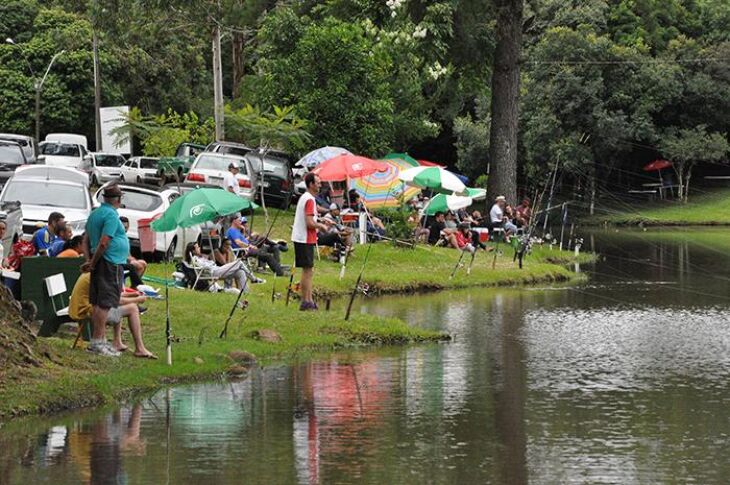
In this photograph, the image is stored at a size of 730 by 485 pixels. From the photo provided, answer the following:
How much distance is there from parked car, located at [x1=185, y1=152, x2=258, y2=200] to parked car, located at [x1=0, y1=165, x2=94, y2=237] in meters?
10.4

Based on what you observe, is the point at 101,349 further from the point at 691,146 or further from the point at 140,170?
the point at 691,146

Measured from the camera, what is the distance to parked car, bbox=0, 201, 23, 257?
24.2 metres

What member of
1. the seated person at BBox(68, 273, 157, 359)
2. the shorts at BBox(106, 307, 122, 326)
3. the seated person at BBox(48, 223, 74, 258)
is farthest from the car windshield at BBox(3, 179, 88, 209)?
the shorts at BBox(106, 307, 122, 326)

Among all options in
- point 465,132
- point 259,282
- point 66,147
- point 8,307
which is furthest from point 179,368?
point 465,132

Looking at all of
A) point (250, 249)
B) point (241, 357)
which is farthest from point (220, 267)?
point (241, 357)

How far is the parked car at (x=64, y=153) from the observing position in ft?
189

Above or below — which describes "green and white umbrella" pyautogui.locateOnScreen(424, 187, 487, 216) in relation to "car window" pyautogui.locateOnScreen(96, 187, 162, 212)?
below

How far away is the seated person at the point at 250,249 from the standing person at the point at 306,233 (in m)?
6.38

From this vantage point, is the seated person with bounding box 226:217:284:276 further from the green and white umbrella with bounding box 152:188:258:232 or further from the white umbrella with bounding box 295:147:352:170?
the white umbrella with bounding box 295:147:352:170

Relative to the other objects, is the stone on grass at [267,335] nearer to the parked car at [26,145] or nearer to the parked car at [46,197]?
the parked car at [46,197]

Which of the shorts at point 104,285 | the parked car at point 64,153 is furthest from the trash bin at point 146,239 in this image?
the parked car at point 64,153

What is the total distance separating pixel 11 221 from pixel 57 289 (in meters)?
8.16

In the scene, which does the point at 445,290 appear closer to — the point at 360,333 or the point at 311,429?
the point at 360,333

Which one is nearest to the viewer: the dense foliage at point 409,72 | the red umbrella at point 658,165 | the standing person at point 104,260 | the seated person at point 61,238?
the standing person at point 104,260
